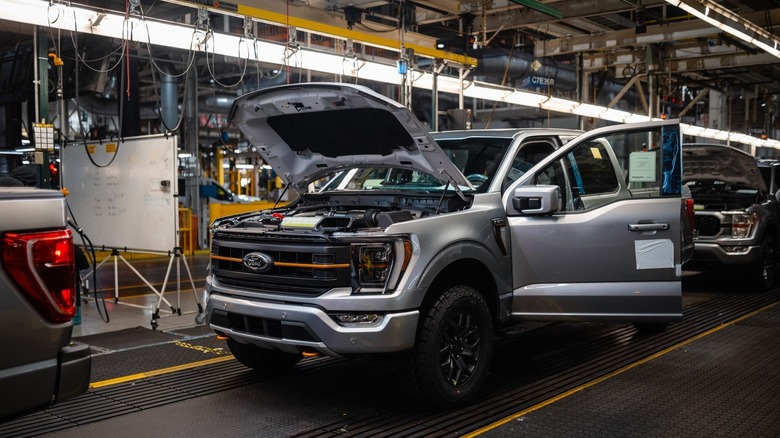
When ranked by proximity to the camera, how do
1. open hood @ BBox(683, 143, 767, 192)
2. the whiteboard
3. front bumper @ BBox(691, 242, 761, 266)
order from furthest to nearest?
1. open hood @ BBox(683, 143, 767, 192)
2. front bumper @ BBox(691, 242, 761, 266)
3. the whiteboard

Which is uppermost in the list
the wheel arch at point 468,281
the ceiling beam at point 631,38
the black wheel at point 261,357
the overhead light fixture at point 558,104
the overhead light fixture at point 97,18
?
the ceiling beam at point 631,38

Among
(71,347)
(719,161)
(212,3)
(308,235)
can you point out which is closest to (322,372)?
(308,235)

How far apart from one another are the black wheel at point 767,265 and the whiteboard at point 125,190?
23.1 feet

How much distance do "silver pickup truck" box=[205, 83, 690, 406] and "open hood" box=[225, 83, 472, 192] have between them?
0.04 ft

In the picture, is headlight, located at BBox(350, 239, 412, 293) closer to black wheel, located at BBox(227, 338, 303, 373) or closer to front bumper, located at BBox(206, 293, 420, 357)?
front bumper, located at BBox(206, 293, 420, 357)

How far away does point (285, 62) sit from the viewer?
818 cm

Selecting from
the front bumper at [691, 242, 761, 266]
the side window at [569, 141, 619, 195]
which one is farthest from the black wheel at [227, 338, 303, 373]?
the front bumper at [691, 242, 761, 266]

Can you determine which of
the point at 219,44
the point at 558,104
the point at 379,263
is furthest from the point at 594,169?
the point at 558,104

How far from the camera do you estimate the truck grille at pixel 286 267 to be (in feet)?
13.3

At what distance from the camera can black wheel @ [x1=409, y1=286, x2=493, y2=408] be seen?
4129 millimetres

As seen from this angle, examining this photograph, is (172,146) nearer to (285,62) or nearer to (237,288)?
(285,62)

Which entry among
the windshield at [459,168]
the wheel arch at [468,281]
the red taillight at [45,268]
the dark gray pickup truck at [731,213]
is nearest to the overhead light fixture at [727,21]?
the dark gray pickup truck at [731,213]

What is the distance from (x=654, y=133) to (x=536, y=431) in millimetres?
2754

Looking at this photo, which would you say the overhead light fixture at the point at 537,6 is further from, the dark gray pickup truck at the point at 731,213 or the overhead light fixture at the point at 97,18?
the overhead light fixture at the point at 97,18
